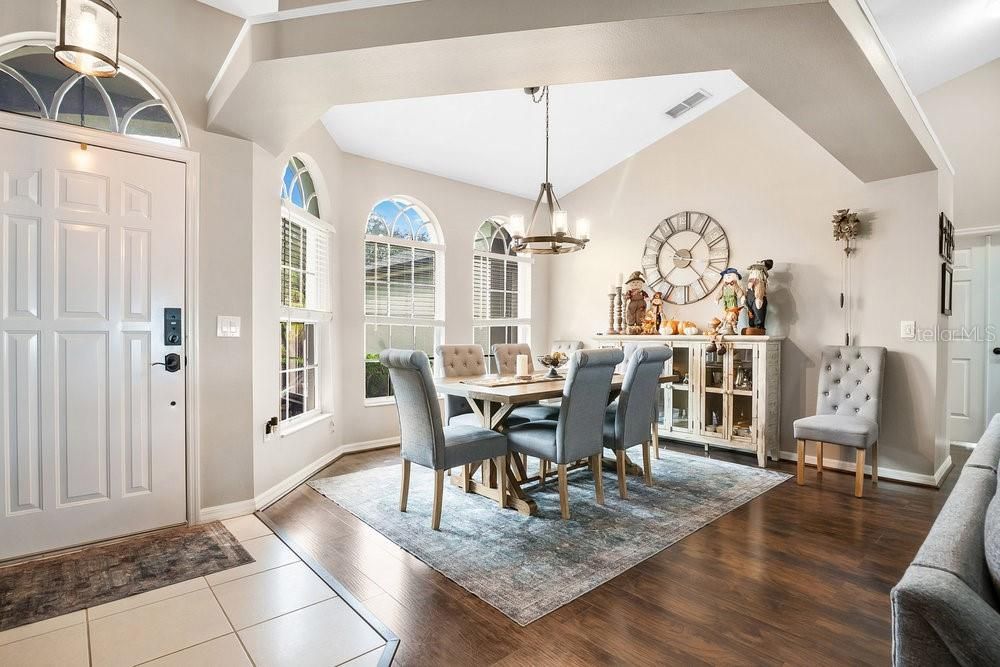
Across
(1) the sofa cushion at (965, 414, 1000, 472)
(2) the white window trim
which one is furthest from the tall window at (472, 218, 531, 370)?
(1) the sofa cushion at (965, 414, 1000, 472)

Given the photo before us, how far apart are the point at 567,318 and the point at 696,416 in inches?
85.3

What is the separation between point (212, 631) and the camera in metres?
1.98

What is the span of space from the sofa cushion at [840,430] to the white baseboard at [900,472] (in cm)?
43

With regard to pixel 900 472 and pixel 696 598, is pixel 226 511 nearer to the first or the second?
pixel 696 598

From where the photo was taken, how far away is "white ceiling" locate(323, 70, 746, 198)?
430 cm

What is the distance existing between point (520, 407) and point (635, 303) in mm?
2061

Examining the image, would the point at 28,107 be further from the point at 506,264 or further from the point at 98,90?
the point at 506,264

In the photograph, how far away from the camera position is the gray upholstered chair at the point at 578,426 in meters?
2.97

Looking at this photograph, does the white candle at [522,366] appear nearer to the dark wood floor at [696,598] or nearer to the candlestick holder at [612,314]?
the dark wood floor at [696,598]

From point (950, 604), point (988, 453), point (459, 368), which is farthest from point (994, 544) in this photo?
point (459, 368)

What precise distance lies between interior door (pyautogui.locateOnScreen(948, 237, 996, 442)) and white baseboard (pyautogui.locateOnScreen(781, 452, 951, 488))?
1055mm

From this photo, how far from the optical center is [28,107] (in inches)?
99.1

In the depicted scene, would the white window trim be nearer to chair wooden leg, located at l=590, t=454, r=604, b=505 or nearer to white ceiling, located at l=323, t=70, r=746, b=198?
white ceiling, located at l=323, t=70, r=746, b=198

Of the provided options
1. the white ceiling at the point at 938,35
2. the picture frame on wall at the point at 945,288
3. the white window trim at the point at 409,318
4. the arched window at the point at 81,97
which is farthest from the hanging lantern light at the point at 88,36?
the picture frame on wall at the point at 945,288
